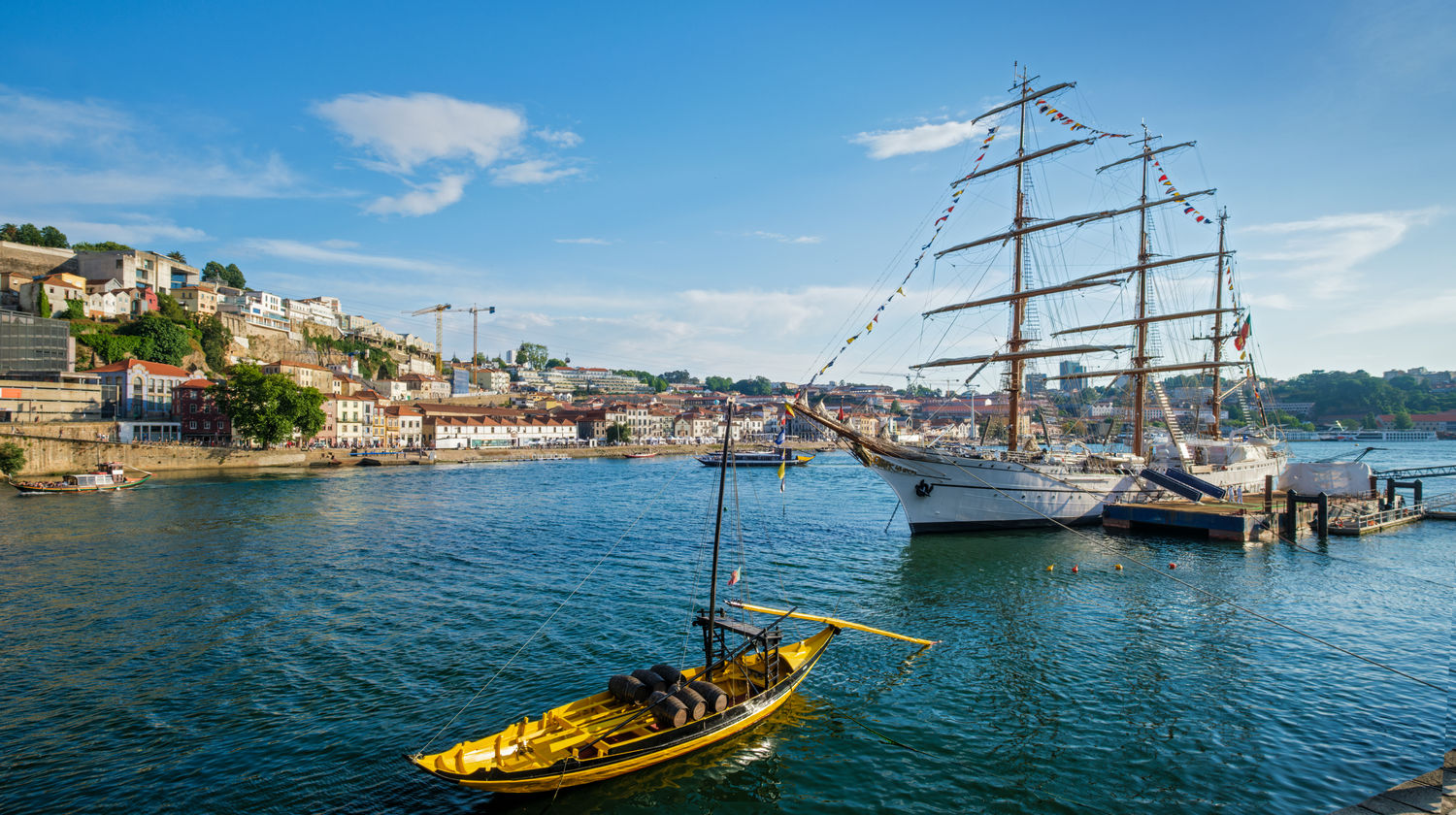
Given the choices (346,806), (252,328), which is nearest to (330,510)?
(346,806)

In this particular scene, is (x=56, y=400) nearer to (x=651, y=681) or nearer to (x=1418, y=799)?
(x=651, y=681)

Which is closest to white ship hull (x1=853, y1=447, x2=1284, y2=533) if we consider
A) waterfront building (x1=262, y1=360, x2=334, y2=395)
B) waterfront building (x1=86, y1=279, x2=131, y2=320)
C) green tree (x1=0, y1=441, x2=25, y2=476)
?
green tree (x1=0, y1=441, x2=25, y2=476)

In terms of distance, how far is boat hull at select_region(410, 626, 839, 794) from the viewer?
31.5 ft

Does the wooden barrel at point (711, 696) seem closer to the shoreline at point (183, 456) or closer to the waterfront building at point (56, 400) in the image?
the shoreline at point (183, 456)

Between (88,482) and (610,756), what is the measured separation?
58080mm

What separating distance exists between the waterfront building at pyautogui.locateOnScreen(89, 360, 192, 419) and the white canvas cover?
99.3 metres

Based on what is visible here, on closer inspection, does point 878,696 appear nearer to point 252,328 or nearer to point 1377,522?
point 1377,522

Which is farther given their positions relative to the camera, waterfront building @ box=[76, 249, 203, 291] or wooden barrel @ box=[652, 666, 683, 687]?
waterfront building @ box=[76, 249, 203, 291]

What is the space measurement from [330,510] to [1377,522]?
196 feet

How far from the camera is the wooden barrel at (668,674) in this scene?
40.0ft

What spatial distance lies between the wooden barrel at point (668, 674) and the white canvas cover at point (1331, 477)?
45738mm

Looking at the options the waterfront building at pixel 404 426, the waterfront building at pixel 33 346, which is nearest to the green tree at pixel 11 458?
the waterfront building at pixel 33 346

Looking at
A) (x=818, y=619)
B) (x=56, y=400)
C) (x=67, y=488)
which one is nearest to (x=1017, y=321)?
(x=818, y=619)

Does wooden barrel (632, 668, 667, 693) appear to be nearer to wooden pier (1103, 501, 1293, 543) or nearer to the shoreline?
wooden pier (1103, 501, 1293, 543)
